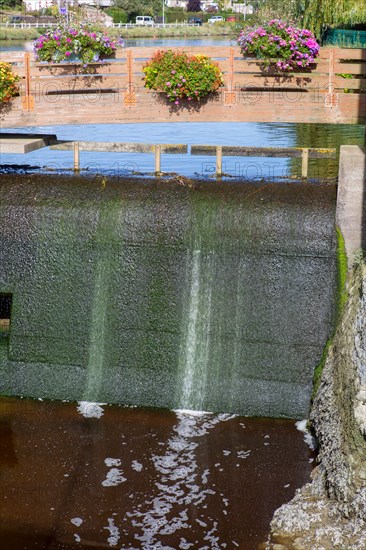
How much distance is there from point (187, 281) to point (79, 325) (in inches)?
53.5

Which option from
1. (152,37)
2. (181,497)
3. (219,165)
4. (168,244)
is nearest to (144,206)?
(168,244)

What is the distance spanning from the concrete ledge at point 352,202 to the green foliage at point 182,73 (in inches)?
84.9

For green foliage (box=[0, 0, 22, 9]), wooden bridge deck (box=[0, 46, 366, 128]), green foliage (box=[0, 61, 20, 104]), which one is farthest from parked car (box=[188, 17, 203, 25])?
green foliage (box=[0, 61, 20, 104])

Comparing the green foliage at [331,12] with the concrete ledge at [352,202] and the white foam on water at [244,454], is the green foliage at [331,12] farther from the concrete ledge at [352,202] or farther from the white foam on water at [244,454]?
the white foam on water at [244,454]

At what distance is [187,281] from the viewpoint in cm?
1088

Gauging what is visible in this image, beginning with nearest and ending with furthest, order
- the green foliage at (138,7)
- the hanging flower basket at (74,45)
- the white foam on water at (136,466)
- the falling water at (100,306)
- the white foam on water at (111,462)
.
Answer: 1. the white foam on water at (136,466)
2. the white foam on water at (111,462)
3. the falling water at (100,306)
4. the hanging flower basket at (74,45)
5. the green foliage at (138,7)

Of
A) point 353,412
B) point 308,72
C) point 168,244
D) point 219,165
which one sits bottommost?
point 353,412

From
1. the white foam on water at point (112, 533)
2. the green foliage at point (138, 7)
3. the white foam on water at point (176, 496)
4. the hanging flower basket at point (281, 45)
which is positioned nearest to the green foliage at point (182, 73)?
the hanging flower basket at point (281, 45)

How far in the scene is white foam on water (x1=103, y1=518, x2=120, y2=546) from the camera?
27.3ft

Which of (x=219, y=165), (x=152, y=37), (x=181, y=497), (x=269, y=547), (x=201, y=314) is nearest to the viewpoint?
(x=269, y=547)

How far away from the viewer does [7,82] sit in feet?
39.3

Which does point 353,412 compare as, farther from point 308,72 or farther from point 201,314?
point 308,72

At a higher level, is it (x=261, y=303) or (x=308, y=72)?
(x=308, y=72)

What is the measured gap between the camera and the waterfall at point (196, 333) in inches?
426
